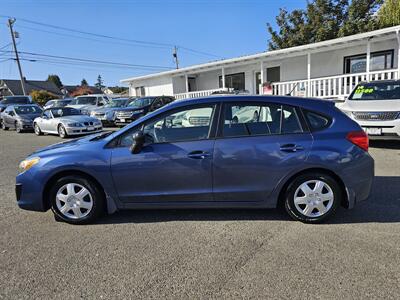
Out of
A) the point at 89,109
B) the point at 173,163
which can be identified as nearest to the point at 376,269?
the point at 173,163

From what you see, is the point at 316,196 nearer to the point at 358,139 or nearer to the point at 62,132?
the point at 358,139

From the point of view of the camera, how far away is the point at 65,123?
40.4ft

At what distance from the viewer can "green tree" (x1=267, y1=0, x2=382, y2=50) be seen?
2077cm

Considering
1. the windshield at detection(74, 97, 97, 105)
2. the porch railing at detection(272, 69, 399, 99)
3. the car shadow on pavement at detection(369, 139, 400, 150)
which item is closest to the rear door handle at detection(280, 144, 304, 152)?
the car shadow on pavement at detection(369, 139, 400, 150)

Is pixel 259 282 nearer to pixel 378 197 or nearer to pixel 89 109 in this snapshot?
pixel 378 197

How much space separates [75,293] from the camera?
252cm

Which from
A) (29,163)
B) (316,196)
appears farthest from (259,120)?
(29,163)

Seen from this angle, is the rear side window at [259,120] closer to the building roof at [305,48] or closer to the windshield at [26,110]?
the building roof at [305,48]

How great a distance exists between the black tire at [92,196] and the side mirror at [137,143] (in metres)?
0.71

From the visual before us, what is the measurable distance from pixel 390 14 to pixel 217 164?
1868cm

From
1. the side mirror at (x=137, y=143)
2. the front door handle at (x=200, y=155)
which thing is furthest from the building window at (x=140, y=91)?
the front door handle at (x=200, y=155)

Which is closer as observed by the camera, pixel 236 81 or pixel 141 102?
pixel 141 102

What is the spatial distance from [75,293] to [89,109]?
1704 cm

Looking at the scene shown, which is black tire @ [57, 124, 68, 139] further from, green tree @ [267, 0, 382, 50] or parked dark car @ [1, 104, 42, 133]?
green tree @ [267, 0, 382, 50]
